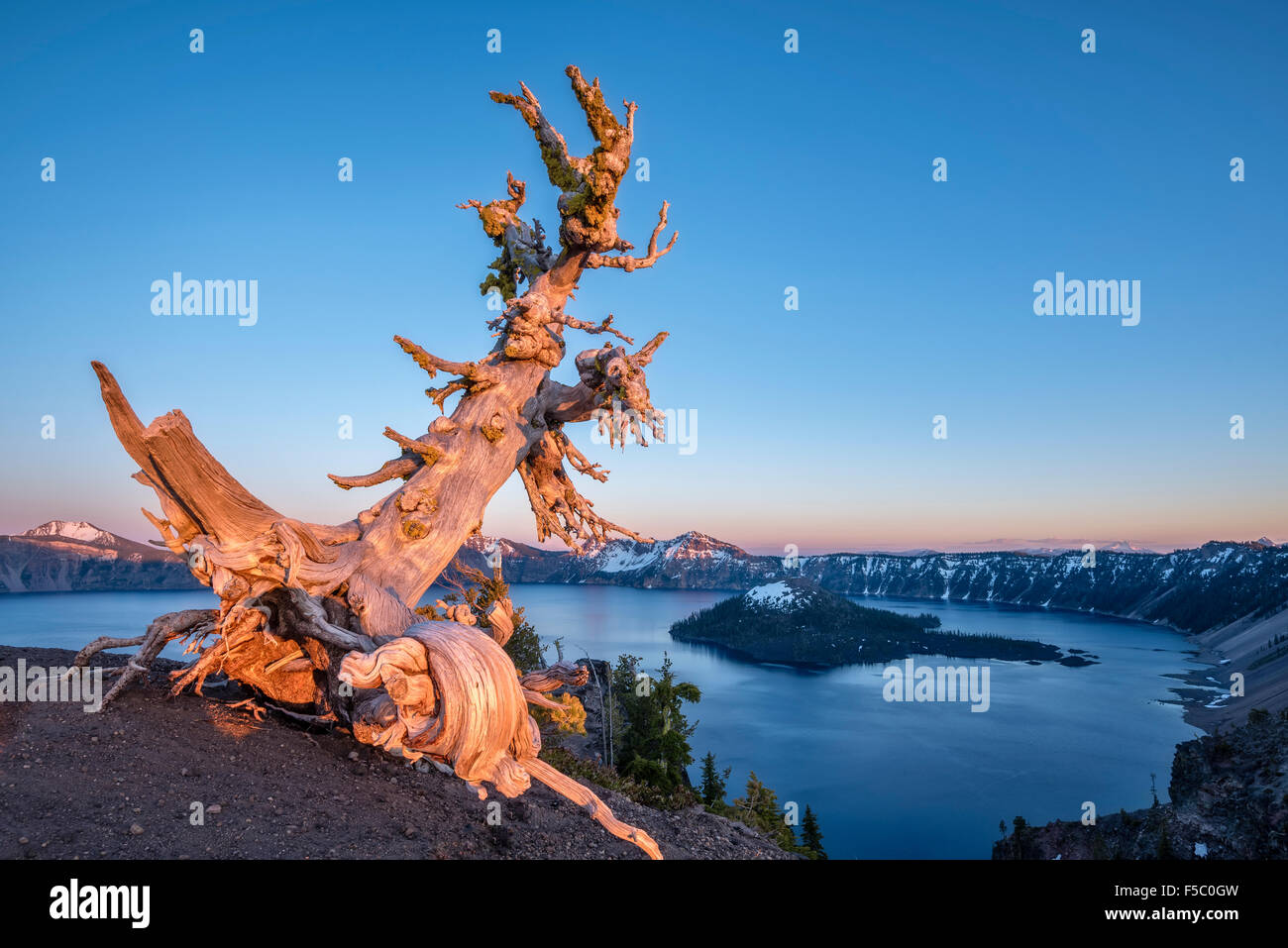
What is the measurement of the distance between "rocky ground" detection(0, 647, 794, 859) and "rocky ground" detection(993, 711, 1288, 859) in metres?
29.9

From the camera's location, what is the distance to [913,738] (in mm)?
68688

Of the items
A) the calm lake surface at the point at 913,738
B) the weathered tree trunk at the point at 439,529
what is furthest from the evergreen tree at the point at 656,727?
the weathered tree trunk at the point at 439,529

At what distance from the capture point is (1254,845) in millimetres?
24016

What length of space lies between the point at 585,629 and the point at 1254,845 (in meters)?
73.1

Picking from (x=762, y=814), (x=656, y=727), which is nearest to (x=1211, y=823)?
(x=762, y=814)

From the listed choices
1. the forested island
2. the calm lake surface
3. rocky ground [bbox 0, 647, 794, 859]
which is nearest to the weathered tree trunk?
rocky ground [bbox 0, 647, 794, 859]

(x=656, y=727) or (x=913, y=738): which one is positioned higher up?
(x=656, y=727)

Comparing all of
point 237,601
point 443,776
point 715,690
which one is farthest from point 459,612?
point 715,690

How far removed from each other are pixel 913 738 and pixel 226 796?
76894 mm

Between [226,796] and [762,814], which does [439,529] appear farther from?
[762,814]

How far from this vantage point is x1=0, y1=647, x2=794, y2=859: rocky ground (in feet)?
11.8

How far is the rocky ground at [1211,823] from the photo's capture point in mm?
24891

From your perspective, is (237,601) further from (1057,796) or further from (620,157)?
(1057,796)

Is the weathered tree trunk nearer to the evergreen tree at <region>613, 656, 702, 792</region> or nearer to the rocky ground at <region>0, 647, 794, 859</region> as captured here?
the rocky ground at <region>0, 647, 794, 859</region>
